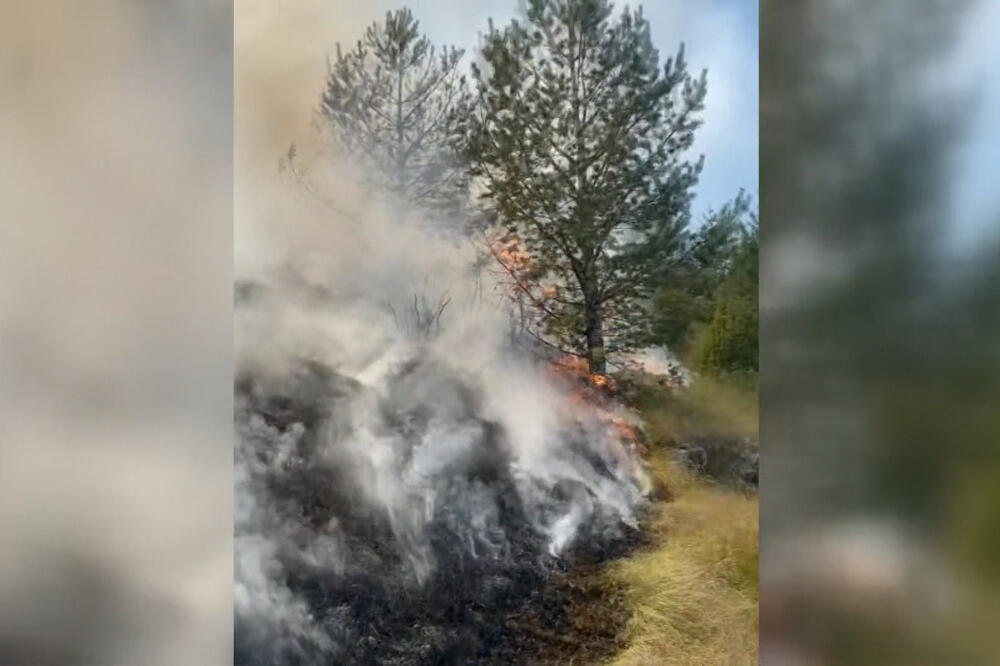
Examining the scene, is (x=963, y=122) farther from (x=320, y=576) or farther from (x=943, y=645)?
(x=320, y=576)

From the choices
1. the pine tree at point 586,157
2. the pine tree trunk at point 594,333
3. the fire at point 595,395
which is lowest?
the fire at point 595,395

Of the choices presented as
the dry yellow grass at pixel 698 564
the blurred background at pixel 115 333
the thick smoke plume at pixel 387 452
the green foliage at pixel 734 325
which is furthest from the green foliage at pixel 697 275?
the blurred background at pixel 115 333

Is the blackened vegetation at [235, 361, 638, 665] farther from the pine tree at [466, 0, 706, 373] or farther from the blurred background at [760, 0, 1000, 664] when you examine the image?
the blurred background at [760, 0, 1000, 664]

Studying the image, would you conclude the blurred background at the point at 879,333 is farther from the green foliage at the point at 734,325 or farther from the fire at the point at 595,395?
the fire at the point at 595,395

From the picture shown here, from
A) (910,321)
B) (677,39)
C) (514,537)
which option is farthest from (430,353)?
(910,321)

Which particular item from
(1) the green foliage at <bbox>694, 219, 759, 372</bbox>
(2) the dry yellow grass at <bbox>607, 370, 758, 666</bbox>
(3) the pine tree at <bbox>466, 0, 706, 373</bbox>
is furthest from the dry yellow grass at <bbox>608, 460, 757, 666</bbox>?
(3) the pine tree at <bbox>466, 0, 706, 373</bbox>

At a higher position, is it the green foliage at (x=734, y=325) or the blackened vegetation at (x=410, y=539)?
the green foliage at (x=734, y=325)
